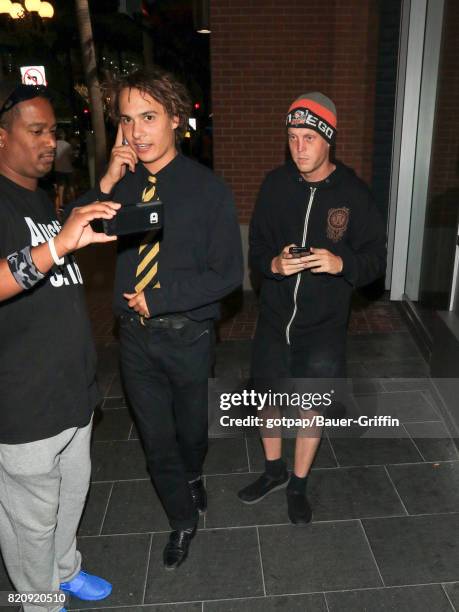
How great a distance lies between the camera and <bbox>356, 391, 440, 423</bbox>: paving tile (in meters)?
4.46

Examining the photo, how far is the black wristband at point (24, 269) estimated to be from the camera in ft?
6.09

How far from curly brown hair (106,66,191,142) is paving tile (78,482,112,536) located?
7.78ft

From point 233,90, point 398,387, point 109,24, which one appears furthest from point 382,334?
point 109,24

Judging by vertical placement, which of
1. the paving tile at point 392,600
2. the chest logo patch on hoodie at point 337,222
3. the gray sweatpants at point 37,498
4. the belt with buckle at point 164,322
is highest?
the chest logo patch on hoodie at point 337,222

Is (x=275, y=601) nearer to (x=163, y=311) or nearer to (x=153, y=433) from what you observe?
(x=153, y=433)

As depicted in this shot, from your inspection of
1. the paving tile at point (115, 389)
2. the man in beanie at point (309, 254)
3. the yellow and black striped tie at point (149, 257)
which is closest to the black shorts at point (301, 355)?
the man in beanie at point (309, 254)

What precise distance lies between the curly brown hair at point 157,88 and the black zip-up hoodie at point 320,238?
2.66 feet

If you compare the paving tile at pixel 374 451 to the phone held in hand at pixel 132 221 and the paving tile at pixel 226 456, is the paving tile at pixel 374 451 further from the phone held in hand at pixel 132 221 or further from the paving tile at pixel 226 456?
the phone held in hand at pixel 132 221

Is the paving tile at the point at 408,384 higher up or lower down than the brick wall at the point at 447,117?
lower down

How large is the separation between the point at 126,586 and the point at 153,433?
848mm

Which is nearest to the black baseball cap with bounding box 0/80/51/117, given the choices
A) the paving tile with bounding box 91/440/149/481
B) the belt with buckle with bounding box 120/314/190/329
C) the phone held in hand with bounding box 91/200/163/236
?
the phone held in hand with bounding box 91/200/163/236

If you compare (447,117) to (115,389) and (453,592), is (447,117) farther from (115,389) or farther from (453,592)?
(453,592)

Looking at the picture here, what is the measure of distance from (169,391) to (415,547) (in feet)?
5.44

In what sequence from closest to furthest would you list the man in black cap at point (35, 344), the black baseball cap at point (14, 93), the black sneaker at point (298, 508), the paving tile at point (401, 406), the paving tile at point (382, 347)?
1. the man in black cap at point (35, 344)
2. the black baseball cap at point (14, 93)
3. the black sneaker at point (298, 508)
4. the paving tile at point (401, 406)
5. the paving tile at point (382, 347)
